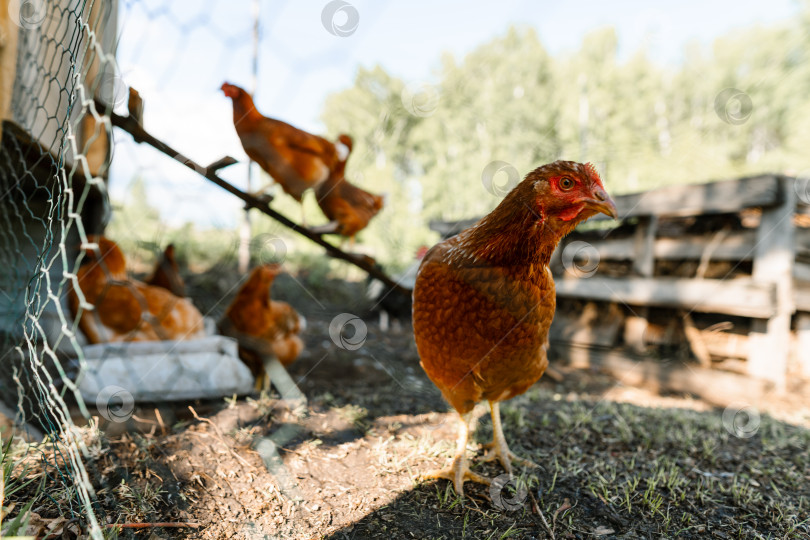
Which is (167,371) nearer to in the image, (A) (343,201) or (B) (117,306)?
(B) (117,306)

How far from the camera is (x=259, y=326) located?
2629 mm

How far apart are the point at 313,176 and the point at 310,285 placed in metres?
4.32

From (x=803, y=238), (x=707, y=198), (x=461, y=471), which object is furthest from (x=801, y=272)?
(x=461, y=471)

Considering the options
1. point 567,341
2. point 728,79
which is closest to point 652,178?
point 567,341

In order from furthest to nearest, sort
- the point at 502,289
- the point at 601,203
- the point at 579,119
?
the point at 579,119, the point at 502,289, the point at 601,203

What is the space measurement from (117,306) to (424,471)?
2.01m

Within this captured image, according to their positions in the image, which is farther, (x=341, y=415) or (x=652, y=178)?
(x=652, y=178)

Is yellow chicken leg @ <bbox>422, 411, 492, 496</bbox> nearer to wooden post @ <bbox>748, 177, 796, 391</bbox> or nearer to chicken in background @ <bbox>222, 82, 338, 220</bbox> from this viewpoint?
chicken in background @ <bbox>222, 82, 338, 220</bbox>

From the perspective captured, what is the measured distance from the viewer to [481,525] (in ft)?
4.05

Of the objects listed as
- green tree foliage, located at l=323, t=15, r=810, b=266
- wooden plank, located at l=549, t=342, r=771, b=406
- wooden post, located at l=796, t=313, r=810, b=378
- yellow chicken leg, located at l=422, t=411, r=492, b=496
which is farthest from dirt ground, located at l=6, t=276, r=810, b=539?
green tree foliage, located at l=323, t=15, r=810, b=266

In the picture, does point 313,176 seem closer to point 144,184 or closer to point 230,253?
point 230,253

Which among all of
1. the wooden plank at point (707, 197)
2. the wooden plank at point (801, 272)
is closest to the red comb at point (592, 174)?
the wooden plank at point (707, 197)

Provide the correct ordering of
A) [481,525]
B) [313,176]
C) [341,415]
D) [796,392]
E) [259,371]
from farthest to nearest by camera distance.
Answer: [796,392], [259,371], [313,176], [341,415], [481,525]

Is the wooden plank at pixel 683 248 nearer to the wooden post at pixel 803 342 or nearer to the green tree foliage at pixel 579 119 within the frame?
the wooden post at pixel 803 342
